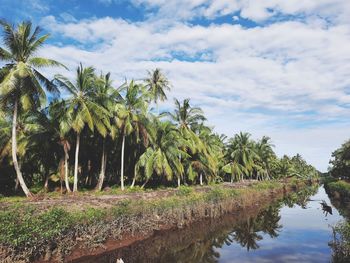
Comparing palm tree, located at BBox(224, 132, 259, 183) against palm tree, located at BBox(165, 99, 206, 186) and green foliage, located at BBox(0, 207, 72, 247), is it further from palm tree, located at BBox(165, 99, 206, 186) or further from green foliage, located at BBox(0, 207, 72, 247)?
green foliage, located at BBox(0, 207, 72, 247)

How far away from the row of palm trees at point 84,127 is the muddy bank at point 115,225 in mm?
8329

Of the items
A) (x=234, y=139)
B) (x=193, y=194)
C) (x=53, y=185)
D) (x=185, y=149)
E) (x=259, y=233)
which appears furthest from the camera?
(x=234, y=139)

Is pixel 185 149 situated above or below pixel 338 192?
above

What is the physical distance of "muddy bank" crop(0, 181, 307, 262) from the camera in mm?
13337

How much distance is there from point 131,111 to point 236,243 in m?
16.3

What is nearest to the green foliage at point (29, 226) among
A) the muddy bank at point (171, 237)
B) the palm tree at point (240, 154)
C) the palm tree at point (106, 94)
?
the muddy bank at point (171, 237)

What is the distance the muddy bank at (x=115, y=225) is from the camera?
1334 centimetres

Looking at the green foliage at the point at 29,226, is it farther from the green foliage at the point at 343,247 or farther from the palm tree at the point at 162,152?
the palm tree at the point at 162,152

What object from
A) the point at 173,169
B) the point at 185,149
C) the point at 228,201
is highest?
the point at 185,149

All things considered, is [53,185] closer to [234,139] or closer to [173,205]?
[173,205]

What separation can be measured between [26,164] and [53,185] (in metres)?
4.13

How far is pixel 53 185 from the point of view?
35844 mm

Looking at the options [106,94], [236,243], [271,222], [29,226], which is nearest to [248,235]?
[236,243]

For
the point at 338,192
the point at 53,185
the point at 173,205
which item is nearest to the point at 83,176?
the point at 53,185
